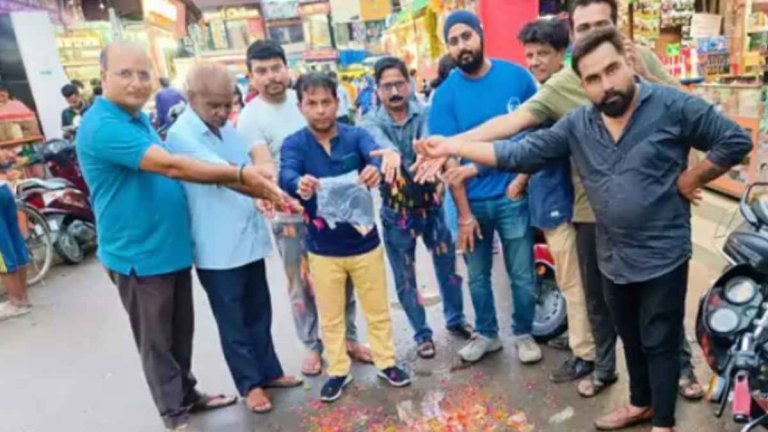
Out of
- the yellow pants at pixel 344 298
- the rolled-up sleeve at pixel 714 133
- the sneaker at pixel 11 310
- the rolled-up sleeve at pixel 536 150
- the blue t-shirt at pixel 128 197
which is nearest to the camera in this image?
the rolled-up sleeve at pixel 714 133

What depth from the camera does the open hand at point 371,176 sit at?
2.42 m

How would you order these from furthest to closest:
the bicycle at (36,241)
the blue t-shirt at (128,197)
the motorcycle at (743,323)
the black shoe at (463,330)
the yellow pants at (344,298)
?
the bicycle at (36,241) → the black shoe at (463,330) → the yellow pants at (344,298) → the blue t-shirt at (128,197) → the motorcycle at (743,323)

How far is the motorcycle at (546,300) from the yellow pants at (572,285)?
0.37m

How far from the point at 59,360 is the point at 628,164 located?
3.56 m

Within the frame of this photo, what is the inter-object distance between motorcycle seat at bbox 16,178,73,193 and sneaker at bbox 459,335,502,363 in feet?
15.8

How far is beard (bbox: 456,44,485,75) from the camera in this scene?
8.87 feet

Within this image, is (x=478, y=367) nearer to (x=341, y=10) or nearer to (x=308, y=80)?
(x=308, y=80)

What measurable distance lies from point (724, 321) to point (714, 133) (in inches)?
30.3

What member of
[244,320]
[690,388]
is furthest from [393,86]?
[690,388]

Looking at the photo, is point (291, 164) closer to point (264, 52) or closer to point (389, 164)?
point (389, 164)

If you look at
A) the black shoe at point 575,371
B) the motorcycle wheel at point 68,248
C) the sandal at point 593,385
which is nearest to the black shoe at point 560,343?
the black shoe at point 575,371

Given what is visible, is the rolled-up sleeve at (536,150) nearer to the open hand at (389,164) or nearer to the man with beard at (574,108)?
the man with beard at (574,108)

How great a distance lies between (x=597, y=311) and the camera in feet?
8.25

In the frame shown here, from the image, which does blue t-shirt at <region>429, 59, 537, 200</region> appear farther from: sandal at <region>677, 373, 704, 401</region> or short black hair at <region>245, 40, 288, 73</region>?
sandal at <region>677, 373, 704, 401</region>
